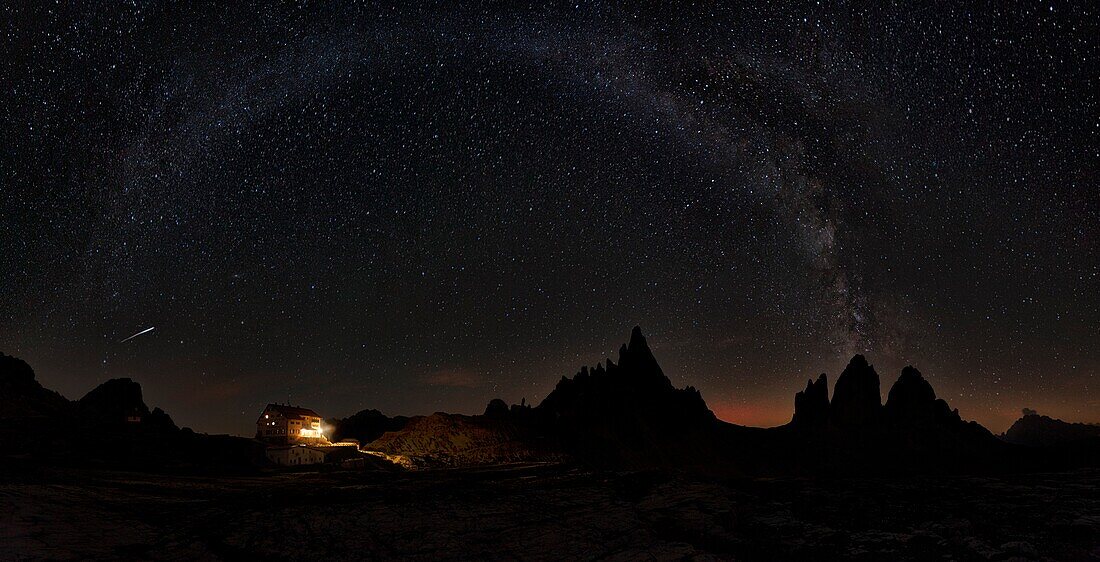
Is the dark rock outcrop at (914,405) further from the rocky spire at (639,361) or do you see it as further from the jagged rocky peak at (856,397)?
the rocky spire at (639,361)

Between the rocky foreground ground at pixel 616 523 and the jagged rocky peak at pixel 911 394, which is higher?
the jagged rocky peak at pixel 911 394

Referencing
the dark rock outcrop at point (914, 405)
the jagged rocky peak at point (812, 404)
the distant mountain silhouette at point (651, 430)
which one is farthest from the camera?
the jagged rocky peak at point (812, 404)

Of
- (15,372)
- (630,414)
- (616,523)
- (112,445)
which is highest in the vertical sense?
(15,372)

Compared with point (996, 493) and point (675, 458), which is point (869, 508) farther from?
point (675, 458)

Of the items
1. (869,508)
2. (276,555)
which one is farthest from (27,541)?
(869,508)

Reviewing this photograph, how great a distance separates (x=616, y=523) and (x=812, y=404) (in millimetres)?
147015

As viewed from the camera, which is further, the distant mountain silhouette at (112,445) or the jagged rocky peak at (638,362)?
the jagged rocky peak at (638,362)

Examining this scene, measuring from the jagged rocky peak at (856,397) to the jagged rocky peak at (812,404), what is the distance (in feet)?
8.65

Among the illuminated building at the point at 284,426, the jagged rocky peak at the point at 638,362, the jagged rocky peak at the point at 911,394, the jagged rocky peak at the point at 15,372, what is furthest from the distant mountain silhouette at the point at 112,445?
the jagged rocky peak at the point at 911,394

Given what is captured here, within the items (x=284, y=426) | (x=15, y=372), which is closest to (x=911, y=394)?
(x=284, y=426)

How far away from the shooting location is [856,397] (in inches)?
5271

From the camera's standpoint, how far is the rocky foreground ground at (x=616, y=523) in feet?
35.4

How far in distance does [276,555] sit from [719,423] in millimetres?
149631

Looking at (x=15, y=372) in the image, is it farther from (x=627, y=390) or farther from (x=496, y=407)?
(x=627, y=390)
